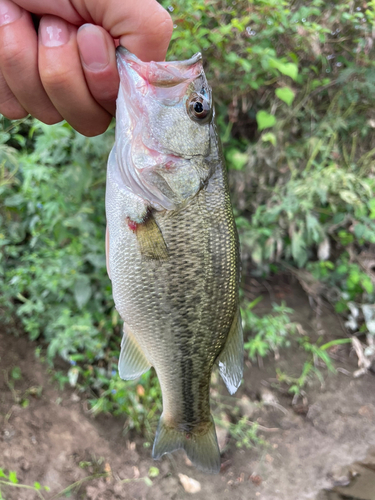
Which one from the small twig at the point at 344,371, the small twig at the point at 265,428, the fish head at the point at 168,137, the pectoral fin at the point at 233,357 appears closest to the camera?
the fish head at the point at 168,137

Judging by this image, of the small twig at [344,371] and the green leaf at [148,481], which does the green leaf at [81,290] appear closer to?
the green leaf at [148,481]

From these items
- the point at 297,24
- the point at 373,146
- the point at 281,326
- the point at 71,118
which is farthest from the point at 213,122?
the point at 373,146

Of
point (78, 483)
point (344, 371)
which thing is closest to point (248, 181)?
point (344, 371)

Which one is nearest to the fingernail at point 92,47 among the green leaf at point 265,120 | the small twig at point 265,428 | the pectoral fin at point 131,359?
the pectoral fin at point 131,359

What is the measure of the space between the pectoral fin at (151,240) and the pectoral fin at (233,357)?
369mm

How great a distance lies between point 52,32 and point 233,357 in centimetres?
113

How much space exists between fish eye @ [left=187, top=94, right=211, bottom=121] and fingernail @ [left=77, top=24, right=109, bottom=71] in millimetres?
259

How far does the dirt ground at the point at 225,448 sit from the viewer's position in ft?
6.04

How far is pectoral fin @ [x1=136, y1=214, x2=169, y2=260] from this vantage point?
3.15ft

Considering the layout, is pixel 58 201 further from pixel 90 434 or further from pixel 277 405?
pixel 277 405

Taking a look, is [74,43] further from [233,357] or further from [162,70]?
[233,357]

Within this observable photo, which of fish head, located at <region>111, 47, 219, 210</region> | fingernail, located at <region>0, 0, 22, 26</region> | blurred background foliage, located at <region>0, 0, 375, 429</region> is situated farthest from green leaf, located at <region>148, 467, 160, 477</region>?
fingernail, located at <region>0, 0, 22, 26</region>

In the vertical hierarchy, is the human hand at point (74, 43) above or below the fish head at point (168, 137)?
above

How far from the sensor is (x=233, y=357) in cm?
113
